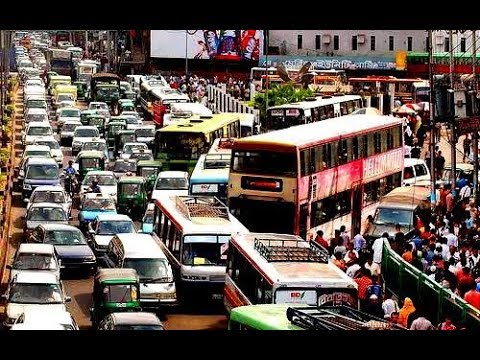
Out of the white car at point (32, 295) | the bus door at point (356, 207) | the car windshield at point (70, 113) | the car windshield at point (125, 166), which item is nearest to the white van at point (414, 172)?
the bus door at point (356, 207)

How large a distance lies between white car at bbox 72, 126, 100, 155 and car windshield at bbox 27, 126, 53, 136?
652 mm

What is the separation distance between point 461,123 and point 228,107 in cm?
2419

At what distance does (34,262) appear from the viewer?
1856 cm

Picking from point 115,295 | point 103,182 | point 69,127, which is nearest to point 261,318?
point 115,295

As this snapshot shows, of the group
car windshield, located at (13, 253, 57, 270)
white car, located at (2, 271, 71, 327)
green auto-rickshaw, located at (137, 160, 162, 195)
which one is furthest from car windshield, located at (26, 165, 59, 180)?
white car, located at (2, 271, 71, 327)

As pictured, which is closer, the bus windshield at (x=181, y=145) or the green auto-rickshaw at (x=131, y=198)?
the green auto-rickshaw at (x=131, y=198)

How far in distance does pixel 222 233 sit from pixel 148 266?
1034 millimetres

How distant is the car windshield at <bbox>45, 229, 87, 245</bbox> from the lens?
20.6m

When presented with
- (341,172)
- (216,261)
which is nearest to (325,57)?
(341,172)

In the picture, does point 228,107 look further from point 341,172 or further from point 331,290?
point 331,290

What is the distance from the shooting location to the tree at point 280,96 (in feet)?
135

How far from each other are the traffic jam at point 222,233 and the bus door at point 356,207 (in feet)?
0.12

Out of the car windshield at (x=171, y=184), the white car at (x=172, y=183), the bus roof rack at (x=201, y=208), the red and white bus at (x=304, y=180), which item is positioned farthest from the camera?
the car windshield at (x=171, y=184)

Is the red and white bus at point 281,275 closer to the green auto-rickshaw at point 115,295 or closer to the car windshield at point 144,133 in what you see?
the green auto-rickshaw at point 115,295
